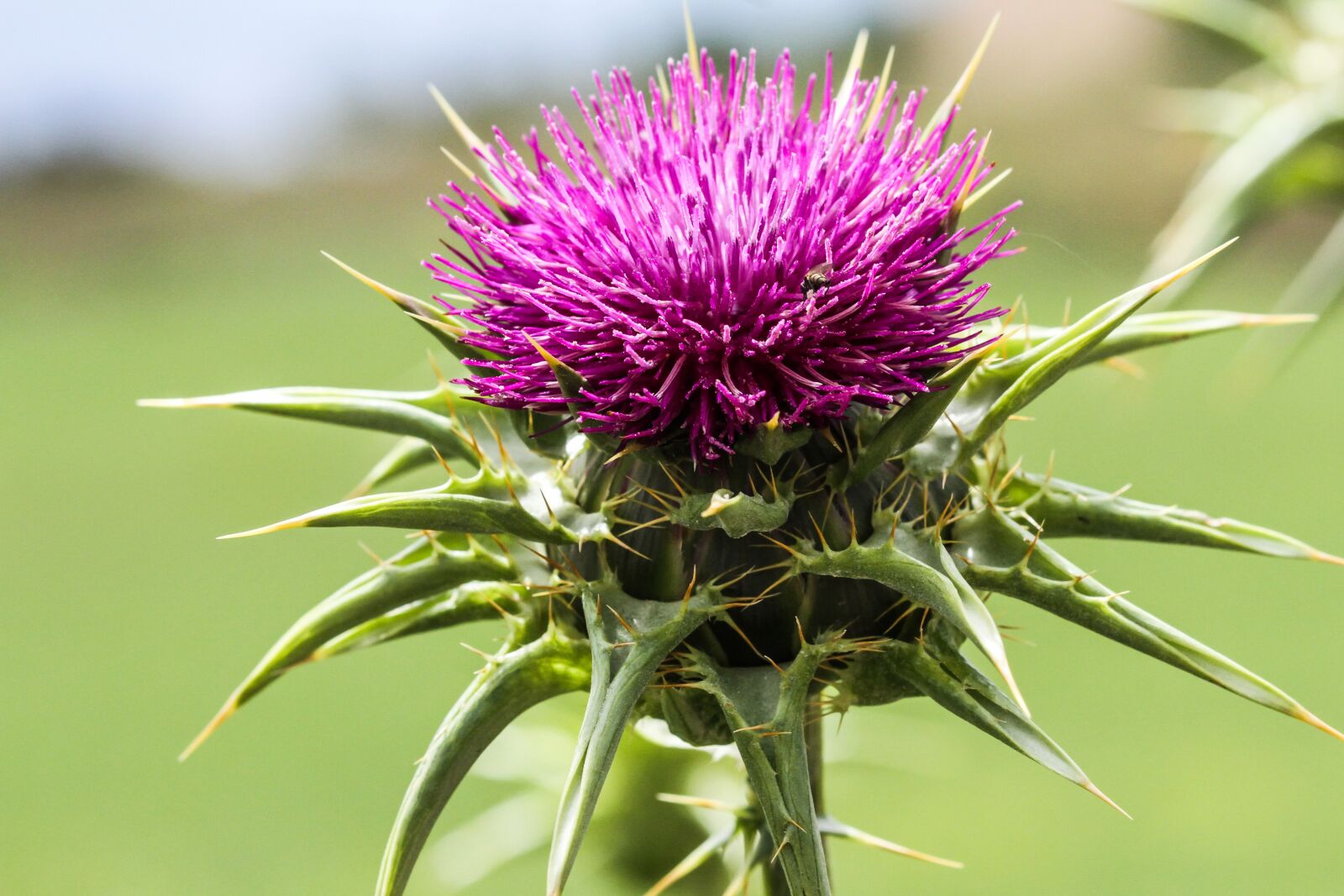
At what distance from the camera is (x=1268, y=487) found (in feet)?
33.3

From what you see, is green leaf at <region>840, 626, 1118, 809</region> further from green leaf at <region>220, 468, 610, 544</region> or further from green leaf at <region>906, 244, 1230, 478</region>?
green leaf at <region>220, 468, 610, 544</region>

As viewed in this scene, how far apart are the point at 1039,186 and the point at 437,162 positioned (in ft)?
29.1

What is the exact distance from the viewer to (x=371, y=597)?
1262 mm

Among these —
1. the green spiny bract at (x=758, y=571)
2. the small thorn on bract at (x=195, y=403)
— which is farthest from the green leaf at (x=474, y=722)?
the small thorn on bract at (x=195, y=403)

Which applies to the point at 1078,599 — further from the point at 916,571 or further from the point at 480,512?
the point at 480,512

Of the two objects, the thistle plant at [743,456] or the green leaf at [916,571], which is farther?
the thistle plant at [743,456]

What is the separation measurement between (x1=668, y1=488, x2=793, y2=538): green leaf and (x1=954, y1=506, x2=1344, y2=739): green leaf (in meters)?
0.20

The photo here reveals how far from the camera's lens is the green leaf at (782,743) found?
3.47 ft

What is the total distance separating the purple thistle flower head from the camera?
1.16m

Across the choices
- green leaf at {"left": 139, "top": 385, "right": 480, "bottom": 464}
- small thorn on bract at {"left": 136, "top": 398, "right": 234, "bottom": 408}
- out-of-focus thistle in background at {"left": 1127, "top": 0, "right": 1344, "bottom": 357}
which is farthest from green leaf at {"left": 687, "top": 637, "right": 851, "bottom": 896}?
out-of-focus thistle in background at {"left": 1127, "top": 0, "right": 1344, "bottom": 357}

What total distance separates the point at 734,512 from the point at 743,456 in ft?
0.36

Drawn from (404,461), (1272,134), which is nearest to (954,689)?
(404,461)

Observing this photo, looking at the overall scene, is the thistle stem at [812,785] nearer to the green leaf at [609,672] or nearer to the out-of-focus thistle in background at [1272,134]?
the green leaf at [609,672]

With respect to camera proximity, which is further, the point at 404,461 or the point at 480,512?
the point at 404,461
